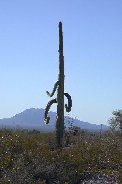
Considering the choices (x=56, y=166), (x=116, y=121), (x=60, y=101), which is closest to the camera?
(x=56, y=166)

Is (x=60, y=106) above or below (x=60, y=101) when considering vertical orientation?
below

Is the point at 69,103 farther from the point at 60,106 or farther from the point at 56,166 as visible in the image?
the point at 56,166

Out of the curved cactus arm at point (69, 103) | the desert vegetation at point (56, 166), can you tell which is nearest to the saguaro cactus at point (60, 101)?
the curved cactus arm at point (69, 103)

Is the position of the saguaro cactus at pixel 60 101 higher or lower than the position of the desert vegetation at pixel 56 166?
higher

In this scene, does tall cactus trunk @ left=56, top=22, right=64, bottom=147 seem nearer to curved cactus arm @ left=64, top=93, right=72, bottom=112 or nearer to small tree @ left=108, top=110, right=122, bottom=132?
curved cactus arm @ left=64, top=93, right=72, bottom=112

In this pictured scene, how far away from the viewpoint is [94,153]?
15.5 m

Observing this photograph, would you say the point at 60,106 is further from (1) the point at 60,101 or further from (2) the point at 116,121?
(2) the point at 116,121

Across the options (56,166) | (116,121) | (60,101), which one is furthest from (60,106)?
(116,121)

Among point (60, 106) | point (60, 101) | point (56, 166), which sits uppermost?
point (60, 101)

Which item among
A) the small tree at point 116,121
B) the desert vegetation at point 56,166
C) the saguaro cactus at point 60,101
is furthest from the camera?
the small tree at point 116,121

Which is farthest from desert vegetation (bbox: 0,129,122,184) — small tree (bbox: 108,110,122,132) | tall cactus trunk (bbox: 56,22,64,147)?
small tree (bbox: 108,110,122,132)

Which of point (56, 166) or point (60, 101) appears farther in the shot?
point (60, 101)

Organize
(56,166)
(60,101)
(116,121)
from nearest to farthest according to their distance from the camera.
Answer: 1. (56,166)
2. (60,101)
3. (116,121)

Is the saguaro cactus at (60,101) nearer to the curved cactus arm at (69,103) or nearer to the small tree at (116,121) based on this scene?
the curved cactus arm at (69,103)
